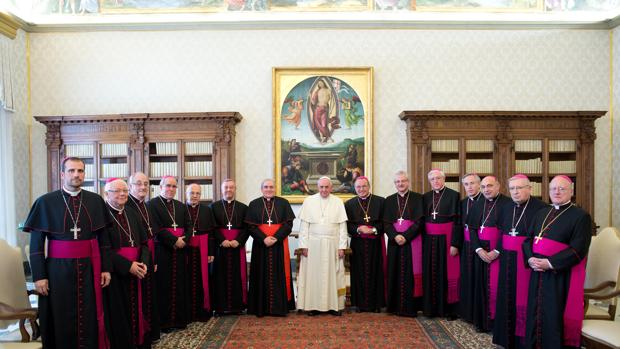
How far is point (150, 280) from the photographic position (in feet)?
15.8

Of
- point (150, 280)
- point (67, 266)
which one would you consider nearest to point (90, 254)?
point (67, 266)

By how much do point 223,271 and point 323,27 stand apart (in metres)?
5.18

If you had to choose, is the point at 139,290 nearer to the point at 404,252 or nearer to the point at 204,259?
the point at 204,259

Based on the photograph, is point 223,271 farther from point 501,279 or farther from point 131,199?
point 501,279

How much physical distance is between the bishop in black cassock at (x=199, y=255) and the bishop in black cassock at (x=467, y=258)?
330 centimetres

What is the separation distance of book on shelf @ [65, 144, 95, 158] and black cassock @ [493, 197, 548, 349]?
733cm

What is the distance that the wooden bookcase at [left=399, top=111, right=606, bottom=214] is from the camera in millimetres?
8258

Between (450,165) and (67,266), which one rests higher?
(450,165)

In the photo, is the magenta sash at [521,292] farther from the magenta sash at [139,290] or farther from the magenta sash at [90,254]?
the magenta sash at [90,254]

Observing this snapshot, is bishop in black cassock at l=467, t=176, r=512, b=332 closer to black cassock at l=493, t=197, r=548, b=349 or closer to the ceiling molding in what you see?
black cassock at l=493, t=197, r=548, b=349

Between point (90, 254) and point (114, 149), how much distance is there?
5006mm

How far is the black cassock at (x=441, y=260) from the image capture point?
19.3 feet

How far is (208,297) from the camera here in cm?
588

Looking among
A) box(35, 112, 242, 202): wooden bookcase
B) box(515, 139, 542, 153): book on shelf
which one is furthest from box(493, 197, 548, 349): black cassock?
box(35, 112, 242, 202): wooden bookcase
